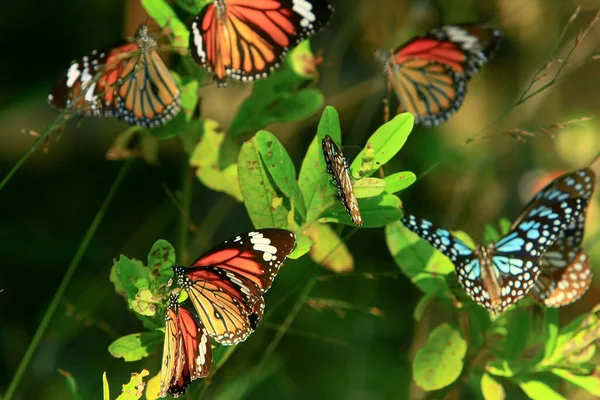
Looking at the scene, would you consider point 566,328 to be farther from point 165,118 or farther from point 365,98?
point 365,98

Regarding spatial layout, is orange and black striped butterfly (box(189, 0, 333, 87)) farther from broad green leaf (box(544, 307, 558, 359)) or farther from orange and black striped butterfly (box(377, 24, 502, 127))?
broad green leaf (box(544, 307, 558, 359))

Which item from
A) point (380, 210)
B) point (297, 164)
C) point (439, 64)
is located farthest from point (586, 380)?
point (297, 164)

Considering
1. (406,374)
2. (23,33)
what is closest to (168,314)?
(406,374)

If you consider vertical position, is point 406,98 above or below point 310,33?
below

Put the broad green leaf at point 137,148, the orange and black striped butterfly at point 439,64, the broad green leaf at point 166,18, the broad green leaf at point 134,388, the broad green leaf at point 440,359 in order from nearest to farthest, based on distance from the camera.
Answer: the broad green leaf at point 134,388
the broad green leaf at point 440,359
the broad green leaf at point 166,18
the broad green leaf at point 137,148
the orange and black striped butterfly at point 439,64

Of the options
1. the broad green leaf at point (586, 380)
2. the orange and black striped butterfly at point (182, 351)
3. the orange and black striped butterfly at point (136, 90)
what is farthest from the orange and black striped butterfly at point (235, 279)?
the broad green leaf at point (586, 380)

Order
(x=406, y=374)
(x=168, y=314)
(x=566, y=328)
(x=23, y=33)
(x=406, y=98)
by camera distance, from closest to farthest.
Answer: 1. (x=168, y=314)
2. (x=566, y=328)
3. (x=406, y=98)
4. (x=406, y=374)
5. (x=23, y=33)

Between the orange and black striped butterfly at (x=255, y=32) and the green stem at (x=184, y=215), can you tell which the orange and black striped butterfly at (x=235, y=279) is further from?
the orange and black striped butterfly at (x=255, y=32)
